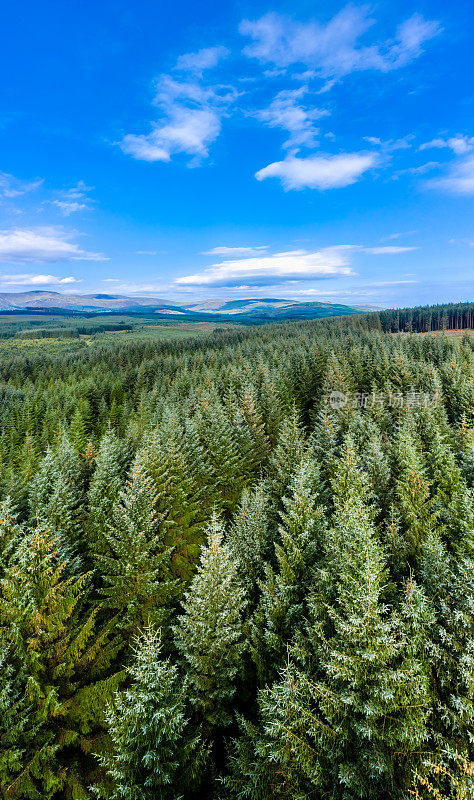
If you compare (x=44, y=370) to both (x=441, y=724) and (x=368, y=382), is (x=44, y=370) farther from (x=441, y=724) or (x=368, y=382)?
(x=441, y=724)

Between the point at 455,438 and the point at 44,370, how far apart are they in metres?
127

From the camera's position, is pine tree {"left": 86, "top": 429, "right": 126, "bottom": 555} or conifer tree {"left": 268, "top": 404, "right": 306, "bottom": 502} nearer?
pine tree {"left": 86, "top": 429, "right": 126, "bottom": 555}

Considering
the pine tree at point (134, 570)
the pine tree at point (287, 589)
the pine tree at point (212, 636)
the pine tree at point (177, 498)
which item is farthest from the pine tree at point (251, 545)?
the pine tree at point (134, 570)

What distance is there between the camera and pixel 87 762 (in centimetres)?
1712

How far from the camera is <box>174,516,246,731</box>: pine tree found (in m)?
17.7

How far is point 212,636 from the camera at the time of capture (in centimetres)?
1792

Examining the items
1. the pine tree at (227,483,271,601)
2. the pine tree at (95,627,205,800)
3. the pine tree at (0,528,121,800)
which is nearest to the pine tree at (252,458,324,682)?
the pine tree at (227,483,271,601)

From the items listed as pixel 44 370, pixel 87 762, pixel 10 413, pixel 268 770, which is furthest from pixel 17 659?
pixel 44 370

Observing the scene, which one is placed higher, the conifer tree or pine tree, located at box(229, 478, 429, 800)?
the conifer tree

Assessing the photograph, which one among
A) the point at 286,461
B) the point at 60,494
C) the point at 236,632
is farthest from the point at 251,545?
the point at 60,494

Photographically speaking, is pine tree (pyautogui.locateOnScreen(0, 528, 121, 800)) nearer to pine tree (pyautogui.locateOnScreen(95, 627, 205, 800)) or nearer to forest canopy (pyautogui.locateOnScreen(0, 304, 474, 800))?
forest canopy (pyautogui.locateOnScreen(0, 304, 474, 800))

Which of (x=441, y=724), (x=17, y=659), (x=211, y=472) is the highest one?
(x=211, y=472)

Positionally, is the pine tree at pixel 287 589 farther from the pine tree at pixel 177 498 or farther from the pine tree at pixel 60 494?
the pine tree at pixel 60 494

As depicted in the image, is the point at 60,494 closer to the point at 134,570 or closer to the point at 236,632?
the point at 134,570
